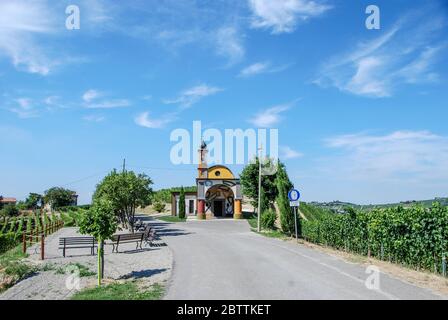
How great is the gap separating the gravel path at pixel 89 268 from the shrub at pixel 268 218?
1135 cm

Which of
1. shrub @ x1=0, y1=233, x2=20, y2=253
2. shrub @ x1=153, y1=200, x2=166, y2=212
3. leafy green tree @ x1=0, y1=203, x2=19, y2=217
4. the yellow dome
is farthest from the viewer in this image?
leafy green tree @ x1=0, y1=203, x2=19, y2=217

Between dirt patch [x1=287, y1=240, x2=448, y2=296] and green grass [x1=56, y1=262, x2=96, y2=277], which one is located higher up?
dirt patch [x1=287, y1=240, x2=448, y2=296]

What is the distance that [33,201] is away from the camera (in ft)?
330

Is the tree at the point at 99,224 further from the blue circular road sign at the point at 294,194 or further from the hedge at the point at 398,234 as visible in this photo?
the hedge at the point at 398,234

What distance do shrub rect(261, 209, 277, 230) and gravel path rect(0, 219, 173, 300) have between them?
1135 cm

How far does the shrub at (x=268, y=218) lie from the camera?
30641 mm

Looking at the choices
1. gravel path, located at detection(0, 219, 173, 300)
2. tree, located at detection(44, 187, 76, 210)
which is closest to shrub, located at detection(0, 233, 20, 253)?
gravel path, located at detection(0, 219, 173, 300)

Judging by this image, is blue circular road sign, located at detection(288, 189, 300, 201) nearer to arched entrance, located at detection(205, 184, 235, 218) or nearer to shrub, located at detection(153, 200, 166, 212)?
arched entrance, located at detection(205, 184, 235, 218)

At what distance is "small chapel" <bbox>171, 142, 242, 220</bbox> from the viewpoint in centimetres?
5031

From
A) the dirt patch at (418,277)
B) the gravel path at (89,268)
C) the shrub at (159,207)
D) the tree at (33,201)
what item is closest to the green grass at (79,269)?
the gravel path at (89,268)

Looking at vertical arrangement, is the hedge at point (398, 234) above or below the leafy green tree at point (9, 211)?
above

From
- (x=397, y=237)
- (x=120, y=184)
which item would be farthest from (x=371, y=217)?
(x=120, y=184)

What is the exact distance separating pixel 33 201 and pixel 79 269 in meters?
97.5
